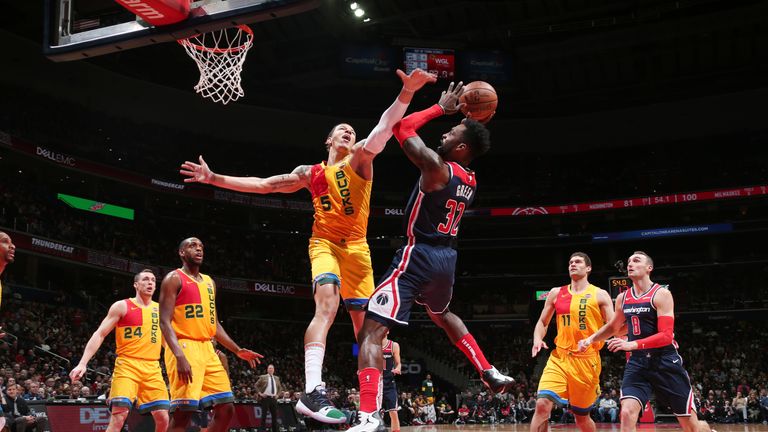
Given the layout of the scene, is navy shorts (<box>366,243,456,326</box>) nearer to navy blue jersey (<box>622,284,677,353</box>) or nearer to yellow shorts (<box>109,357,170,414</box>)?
navy blue jersey (<box>622,284,677,353</box>)

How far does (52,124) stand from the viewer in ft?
107

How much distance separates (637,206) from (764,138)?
25.8 ft

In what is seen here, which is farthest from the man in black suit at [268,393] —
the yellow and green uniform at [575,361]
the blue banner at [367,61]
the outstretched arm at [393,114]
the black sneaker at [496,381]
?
the blue banner at [367,61]

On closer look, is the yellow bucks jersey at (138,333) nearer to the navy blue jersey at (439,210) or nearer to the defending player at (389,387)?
the defending player at (389,387)

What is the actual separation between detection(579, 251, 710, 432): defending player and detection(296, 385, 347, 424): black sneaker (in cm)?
346

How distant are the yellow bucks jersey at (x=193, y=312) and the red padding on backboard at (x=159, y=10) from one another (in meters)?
2.80

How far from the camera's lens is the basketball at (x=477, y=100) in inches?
259

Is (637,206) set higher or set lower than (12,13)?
lower

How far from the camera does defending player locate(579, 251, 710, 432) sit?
8.25 m

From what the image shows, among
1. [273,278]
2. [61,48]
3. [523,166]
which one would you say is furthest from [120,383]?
[523,166]

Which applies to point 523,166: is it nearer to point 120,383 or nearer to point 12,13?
point 12,13

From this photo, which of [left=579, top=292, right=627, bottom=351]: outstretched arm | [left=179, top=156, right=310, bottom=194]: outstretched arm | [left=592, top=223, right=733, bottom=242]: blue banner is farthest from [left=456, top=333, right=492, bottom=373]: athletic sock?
[left=592, top=223, right=733, bottom=242]: blue banner

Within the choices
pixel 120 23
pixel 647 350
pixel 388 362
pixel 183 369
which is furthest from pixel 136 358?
pixel 647 350

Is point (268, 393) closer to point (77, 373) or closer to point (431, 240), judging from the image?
point (77, 373)
